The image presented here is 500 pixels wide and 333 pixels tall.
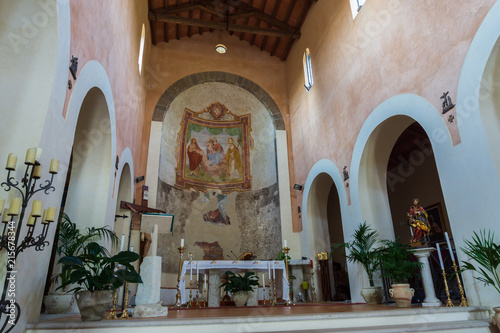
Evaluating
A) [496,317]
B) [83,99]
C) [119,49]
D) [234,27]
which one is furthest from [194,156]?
[496,317]

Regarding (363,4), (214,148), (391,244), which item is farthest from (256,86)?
(391,244)

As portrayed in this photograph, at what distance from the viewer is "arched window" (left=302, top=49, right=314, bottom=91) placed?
11.6 meters

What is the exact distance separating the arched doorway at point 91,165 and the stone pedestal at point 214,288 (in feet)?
9.35

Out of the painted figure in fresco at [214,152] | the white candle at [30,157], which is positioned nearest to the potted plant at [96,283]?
the white candle at [30,157]

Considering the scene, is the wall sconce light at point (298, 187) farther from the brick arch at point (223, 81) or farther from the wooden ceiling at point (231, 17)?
the wooden ceiling at point (231, 17)

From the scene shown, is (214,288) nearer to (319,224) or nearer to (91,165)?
(91,165)

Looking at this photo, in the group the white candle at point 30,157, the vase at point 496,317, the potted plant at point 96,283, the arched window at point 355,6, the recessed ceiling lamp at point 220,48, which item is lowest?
the vase at point 496,317

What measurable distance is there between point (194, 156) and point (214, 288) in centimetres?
683

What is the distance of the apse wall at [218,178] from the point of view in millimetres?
12281

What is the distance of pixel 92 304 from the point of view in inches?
139

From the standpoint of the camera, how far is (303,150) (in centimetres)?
1186

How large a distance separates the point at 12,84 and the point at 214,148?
1064cm

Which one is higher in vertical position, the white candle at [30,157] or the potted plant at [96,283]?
the white candle at [30,157]

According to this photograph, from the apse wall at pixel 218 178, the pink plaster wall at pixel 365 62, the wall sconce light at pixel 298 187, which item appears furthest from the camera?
the apse wall at pixel 218 178
